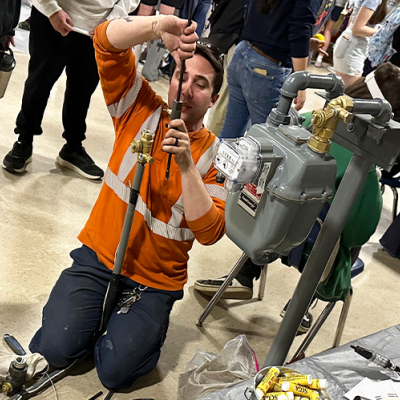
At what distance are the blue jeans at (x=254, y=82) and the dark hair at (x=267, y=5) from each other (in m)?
0.22

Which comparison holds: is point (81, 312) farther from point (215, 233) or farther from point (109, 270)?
point (215, 233)

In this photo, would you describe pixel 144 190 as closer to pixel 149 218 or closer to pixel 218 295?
pixel 149 218

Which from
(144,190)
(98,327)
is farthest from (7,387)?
(144,190)

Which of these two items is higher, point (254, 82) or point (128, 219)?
point (254, 82)

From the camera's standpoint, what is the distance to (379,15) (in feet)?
15.3

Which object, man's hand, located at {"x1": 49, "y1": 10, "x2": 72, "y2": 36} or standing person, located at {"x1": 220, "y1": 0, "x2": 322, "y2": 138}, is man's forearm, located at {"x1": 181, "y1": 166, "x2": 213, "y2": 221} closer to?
standing person, located at {"x1": 220, "y1": 0, "x2": 322, "y2": 138}

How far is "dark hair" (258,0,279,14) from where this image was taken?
2717 mm

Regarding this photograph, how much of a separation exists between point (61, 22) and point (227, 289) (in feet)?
5.16

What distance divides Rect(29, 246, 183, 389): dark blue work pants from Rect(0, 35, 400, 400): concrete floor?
0.36ft

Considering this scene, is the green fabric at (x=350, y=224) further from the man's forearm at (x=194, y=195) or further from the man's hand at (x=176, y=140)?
the man's hand at (x=176, y=140)

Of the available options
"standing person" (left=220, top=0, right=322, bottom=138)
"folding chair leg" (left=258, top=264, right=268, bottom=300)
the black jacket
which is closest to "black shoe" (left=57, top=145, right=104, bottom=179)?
"standing person" (left=220, top=0, right=322, bottom=138)

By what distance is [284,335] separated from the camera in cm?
123

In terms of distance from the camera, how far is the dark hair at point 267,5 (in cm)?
272

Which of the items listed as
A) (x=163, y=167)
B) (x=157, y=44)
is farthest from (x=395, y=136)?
(x=157, y=44)
